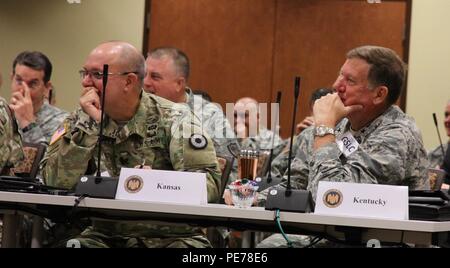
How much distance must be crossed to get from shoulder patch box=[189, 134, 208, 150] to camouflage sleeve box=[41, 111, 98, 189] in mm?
378

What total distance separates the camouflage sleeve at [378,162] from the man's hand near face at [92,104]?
0.88 m

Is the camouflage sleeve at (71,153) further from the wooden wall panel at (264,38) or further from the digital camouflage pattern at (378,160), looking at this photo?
the wooden wall panel at (264,38)

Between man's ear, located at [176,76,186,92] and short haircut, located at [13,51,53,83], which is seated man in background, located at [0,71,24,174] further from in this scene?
short haircut, located at [13,51,53,83]

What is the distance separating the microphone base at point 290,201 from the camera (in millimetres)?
2361

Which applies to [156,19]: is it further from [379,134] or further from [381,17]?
[379,134]

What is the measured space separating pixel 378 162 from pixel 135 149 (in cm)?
94

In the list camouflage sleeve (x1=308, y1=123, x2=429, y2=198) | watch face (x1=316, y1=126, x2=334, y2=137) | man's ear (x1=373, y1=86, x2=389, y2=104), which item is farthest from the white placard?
man's ear (x1=373, y1=86, x2=389, y2=104)

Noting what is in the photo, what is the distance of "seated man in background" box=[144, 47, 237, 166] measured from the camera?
4.70 meters

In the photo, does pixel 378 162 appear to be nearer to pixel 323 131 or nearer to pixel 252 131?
pixel 323 131

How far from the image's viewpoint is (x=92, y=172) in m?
3.13

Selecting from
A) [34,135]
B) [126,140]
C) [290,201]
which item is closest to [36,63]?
Answer: [34,135]
